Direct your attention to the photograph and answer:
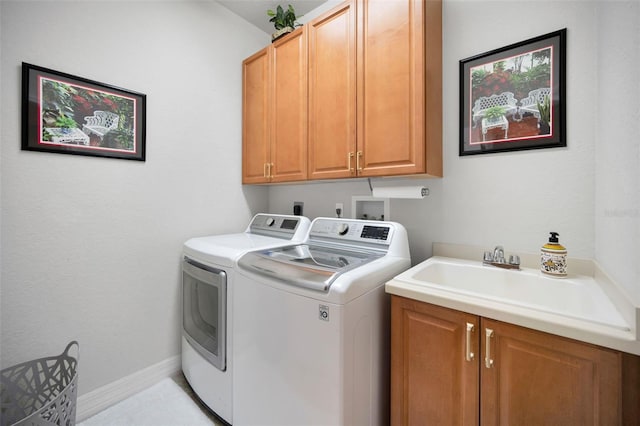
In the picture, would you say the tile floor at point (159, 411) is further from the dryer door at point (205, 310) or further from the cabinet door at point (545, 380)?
the cabinet door at point (545, 380)

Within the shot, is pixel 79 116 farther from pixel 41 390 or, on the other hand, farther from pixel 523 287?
pixel 523 287

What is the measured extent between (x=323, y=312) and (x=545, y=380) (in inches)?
28.7

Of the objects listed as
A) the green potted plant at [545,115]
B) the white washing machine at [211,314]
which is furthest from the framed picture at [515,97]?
the white washing machine at [211,314]

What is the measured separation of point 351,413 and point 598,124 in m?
1.63

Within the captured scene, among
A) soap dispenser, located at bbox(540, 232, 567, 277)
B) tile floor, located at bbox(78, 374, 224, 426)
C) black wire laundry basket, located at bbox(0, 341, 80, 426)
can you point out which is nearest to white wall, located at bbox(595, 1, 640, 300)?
soap dispenser, located at bbox(540, 232, 567, 277)

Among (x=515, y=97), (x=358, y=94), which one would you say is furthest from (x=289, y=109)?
(x=515, y=97)

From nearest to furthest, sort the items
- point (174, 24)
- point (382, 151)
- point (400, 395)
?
point (400, 395), point (382, 151), point (174, 24)

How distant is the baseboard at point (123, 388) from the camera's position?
4.84 feet

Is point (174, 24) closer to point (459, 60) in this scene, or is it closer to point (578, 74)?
point (459, 60)

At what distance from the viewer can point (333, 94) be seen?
1.64 m

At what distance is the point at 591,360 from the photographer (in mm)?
723

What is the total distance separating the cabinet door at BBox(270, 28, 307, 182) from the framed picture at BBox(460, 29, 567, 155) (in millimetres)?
1018

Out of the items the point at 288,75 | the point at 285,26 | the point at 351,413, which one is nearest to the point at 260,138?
the point at 288,75

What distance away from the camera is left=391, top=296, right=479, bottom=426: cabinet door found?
36.0 inches
